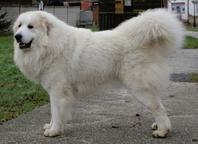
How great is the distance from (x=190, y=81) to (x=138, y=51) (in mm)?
5356

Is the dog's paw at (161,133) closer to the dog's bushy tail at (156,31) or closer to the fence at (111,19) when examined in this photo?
the dog's bushy tail at (156,31)

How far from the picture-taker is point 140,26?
20.8 feet

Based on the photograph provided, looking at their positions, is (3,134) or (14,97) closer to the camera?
(3,134)

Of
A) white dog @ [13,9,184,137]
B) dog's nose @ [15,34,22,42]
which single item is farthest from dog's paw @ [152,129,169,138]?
dog's nose @ [15,34,22,42]

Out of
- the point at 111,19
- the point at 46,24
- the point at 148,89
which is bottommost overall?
the point at 148,89

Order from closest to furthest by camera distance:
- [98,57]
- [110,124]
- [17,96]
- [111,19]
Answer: [98,57]
[110,124]
[17,96]
[111,19]

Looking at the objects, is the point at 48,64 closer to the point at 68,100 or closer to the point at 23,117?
the point at 68,100

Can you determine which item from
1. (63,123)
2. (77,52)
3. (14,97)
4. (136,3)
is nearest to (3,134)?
(63,123)

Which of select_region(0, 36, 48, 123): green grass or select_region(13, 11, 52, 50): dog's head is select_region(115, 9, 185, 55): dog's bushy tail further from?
select_region(0, 36, 48, 123): green grass

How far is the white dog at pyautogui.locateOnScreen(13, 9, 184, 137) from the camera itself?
6.28 metres

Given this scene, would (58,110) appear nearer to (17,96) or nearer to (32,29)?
(32,29)

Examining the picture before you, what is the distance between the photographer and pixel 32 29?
6.37 meters

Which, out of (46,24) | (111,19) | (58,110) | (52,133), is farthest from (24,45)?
(111,19)

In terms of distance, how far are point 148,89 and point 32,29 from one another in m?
1.69
